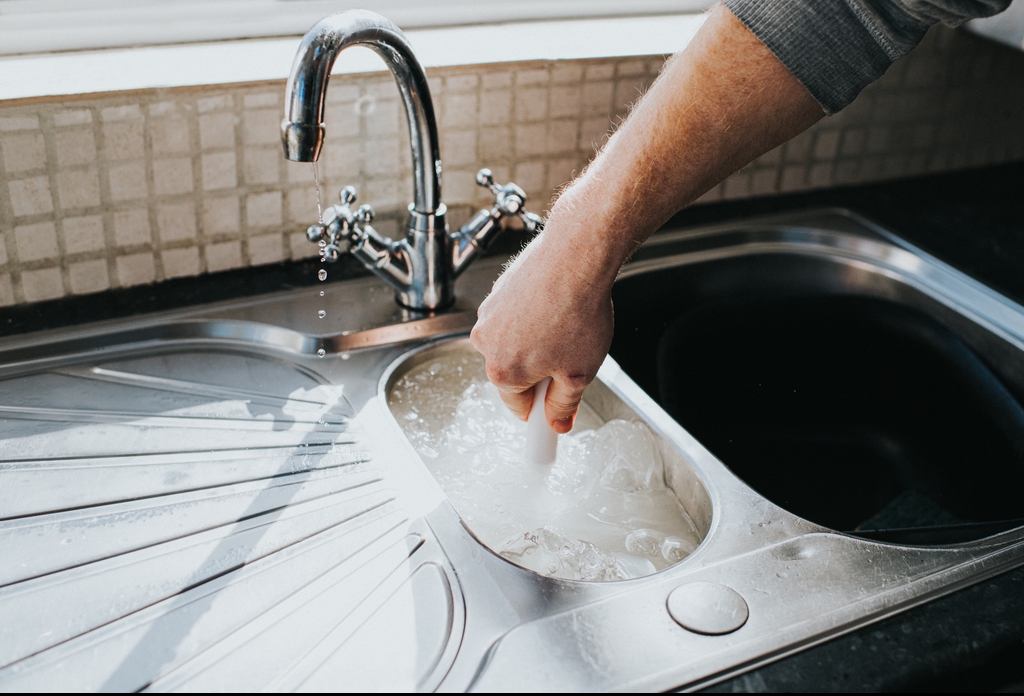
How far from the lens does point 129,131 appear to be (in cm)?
103

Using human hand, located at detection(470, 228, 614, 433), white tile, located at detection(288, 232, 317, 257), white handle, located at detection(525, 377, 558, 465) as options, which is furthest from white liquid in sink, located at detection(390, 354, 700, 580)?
white tile, located at detection(288, 232, 317, 257)

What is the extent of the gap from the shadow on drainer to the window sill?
1.17 ft

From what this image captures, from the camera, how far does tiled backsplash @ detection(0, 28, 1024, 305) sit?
1019 millimetres

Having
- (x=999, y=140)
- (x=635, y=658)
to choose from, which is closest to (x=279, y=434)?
(x=635, y=658)

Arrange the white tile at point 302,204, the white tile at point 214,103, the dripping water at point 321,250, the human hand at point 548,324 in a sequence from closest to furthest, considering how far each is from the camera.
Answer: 1. the human hand at point 548,324
2. the dripping water at point 321,250
3. the white tile at point 214,103
4. the white tile at point 302,204

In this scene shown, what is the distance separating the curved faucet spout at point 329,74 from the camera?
32.4 inches

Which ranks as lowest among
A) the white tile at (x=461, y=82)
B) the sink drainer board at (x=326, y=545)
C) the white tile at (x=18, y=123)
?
the sink drainer board at (x=326, y=545)

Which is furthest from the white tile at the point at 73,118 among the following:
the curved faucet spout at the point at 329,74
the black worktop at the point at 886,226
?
the curved faucet spout at the point at 329,74

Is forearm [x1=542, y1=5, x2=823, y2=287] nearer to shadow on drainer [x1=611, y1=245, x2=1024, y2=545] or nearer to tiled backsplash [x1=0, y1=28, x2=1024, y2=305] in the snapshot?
shadow on drainer [x1=611, y1=245, x2=1024, y2=545]

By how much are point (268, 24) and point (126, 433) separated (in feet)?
2.09

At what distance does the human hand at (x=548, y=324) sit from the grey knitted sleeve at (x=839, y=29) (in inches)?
9.0

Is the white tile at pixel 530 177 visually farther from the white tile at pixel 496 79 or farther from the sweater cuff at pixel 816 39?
the sweater cuff at pixel 816 39

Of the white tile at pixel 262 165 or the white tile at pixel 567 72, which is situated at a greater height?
the white tile at pixel 567 72

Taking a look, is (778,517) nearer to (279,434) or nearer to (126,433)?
(279,434)
